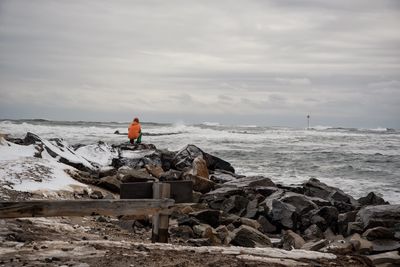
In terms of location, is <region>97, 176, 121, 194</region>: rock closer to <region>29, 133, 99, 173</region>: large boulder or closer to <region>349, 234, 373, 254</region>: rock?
<region>29, 133, 99, 173</region>: large boulder

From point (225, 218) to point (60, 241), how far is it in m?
5.29

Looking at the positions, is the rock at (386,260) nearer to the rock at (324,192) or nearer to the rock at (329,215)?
the rock at (329,215)

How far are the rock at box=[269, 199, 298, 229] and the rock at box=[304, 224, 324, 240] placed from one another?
461 mm

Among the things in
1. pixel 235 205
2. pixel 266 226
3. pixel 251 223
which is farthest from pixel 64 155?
pixel 266 226

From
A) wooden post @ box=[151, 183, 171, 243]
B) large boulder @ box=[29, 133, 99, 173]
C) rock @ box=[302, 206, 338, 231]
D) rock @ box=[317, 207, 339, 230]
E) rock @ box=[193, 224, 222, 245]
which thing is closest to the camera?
wooden post @ box=[151, 183, 171, 243]

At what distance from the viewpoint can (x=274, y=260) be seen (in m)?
6.50

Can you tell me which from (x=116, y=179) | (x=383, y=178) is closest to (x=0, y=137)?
(x=116, y=179)

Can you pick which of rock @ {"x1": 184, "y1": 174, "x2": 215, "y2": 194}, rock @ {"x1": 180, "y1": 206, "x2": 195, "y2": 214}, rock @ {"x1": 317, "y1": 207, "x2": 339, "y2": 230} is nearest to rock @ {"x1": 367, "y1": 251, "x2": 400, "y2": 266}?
rock @ {"x1": 317, "y1": 207, "x2": 339, "y2": 230}

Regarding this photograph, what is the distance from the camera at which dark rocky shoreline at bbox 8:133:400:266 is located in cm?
898

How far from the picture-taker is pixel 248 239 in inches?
352

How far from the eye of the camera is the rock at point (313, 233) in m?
11.3

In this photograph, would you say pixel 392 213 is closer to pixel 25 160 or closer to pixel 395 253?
pixel 395 253

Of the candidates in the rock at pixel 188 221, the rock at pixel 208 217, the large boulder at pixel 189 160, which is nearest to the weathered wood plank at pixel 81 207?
the rock at pixel 188 221

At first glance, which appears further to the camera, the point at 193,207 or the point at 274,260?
the point at 193,207
